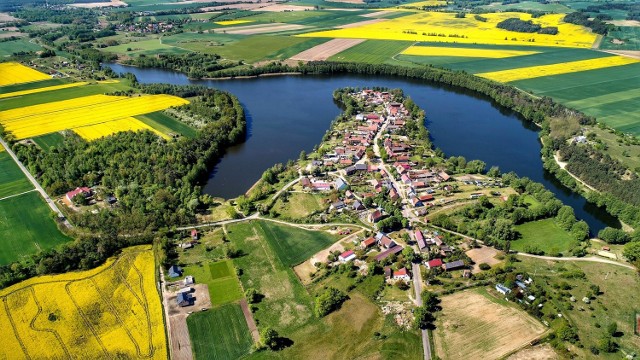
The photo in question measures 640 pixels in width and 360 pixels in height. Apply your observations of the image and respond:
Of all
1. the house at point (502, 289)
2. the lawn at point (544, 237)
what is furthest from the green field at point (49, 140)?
the lawn at point (544, 237)

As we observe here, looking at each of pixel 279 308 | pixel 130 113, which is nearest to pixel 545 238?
pixel 279 308

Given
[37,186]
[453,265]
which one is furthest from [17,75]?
[453,265]

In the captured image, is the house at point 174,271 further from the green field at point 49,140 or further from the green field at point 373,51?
the green field at point 373,51

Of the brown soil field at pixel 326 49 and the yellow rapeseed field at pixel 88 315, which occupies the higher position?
the brown soil field at pixel 326 49

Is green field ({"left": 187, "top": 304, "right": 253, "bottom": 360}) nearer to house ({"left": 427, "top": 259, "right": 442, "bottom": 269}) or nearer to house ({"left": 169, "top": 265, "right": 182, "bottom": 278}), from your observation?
house ({"left": 169, "top": 265, "right": 182, "bottom": 278})

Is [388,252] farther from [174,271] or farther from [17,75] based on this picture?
[17,75]
